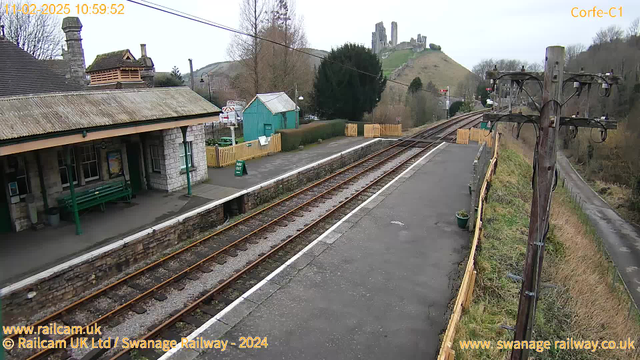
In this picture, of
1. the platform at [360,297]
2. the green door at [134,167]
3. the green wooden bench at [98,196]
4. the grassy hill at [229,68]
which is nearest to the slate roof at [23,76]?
the green door at [134,167]

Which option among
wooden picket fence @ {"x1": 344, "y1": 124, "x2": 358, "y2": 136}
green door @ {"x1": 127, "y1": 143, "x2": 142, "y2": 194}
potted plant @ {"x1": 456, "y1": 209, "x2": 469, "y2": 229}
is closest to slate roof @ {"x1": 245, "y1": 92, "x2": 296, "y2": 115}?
wooden picket fence @ {"x1": 344, "y1": 124, "x2": 358, "y2": 136}

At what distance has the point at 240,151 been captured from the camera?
69.9ft

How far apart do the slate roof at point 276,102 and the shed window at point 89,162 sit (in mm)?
13177

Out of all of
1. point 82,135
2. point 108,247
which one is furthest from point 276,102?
point 108,247

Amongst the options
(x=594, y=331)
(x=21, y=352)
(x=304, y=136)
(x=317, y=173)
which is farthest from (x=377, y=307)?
(x=304, y=136)

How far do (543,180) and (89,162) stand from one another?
43.9ft

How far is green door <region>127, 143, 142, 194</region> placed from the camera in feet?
49.2

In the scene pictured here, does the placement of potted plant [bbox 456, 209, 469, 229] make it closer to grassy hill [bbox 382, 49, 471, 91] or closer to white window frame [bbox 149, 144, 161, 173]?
white window frame [bbox 149, 144, 161, 173]

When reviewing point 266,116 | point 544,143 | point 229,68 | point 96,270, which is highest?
point 229,68

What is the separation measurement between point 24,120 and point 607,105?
44059mm

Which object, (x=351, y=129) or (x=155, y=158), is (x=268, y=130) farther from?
(x=155, y=158)

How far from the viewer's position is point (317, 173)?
806 inches

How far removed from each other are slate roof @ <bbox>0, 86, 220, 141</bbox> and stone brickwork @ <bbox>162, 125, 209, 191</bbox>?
3.63 ft

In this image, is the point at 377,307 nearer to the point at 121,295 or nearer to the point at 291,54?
the point at 121,295
